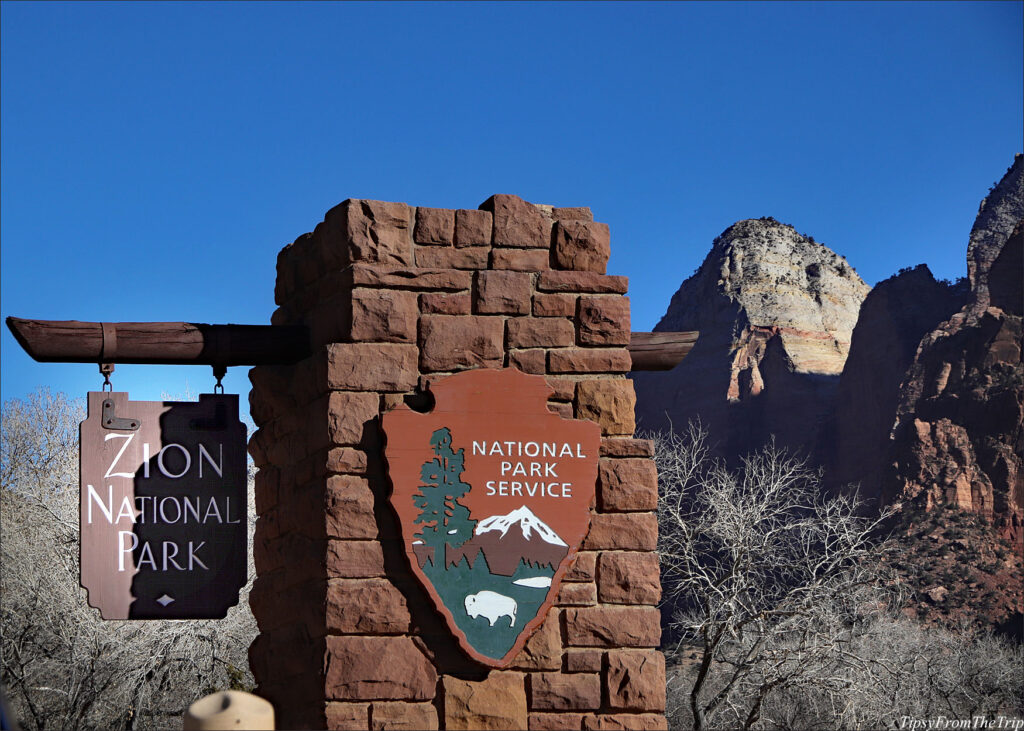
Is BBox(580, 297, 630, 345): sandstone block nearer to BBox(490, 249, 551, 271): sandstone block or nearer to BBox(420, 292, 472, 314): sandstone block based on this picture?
BBox(490, 249, 551, 271): sandstone block

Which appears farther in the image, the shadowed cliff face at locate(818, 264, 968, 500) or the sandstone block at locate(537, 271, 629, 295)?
the shadowed cliff face at locate(818, 264, 968, 500)

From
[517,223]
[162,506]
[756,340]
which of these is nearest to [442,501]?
[517,223]

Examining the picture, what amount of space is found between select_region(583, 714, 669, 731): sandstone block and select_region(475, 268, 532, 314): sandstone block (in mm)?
1679

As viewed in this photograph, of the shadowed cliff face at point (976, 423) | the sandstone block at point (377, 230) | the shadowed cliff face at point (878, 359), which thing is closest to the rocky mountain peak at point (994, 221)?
the shadowed cliff face at point (878, 359)

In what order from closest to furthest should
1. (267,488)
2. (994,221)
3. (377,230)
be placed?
(377,230) → (267,488) → (994,221)

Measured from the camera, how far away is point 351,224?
17.2 ft

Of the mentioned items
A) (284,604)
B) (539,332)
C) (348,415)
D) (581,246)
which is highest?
Result: (581,246)

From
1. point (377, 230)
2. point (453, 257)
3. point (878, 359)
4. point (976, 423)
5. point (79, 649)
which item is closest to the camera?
point (377, 230)

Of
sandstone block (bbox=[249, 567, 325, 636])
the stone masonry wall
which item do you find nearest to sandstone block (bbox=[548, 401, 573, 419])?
the stone masonry wall

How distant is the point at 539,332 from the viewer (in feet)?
17.7

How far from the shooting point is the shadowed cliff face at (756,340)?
78938 mm

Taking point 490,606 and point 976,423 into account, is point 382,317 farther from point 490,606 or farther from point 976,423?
point 976,423

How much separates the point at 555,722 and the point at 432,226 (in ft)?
6.76

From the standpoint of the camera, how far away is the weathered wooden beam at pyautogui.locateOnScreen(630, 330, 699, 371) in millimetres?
5836
